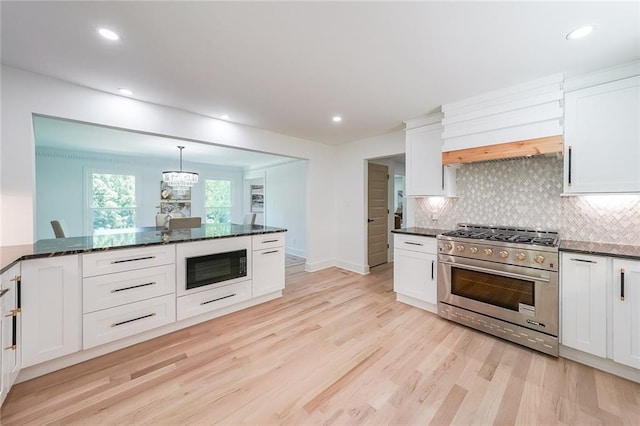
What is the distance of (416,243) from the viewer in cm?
303

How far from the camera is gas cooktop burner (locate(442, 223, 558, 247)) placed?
227cm

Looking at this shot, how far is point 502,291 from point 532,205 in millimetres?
1040

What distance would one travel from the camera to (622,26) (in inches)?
63.1

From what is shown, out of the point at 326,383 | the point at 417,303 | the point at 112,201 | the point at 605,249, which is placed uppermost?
the point at 112,201

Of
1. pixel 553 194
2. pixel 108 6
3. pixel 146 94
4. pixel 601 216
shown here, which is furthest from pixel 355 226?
pixel 108 6

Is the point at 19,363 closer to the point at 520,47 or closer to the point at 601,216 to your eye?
the point at 520,47

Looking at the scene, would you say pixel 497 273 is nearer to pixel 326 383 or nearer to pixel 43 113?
pixel 326 383

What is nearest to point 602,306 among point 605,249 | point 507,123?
point 605,249

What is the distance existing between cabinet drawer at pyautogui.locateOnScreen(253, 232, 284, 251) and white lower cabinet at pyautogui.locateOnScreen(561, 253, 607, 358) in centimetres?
289

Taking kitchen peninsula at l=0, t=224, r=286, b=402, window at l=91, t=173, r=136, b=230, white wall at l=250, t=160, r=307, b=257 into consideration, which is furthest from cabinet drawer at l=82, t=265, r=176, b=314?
window at l=91, t=173, r=136, b=230

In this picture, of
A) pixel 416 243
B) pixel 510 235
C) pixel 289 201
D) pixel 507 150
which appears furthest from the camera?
pixel 289 201

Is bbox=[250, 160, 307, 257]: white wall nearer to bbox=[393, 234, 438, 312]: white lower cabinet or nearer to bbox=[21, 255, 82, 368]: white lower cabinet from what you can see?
bbox=[393, 234, 438, 312]: white lower cabinet

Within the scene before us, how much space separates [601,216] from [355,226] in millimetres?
3084

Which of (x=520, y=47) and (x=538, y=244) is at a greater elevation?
(x=520, y=47)
